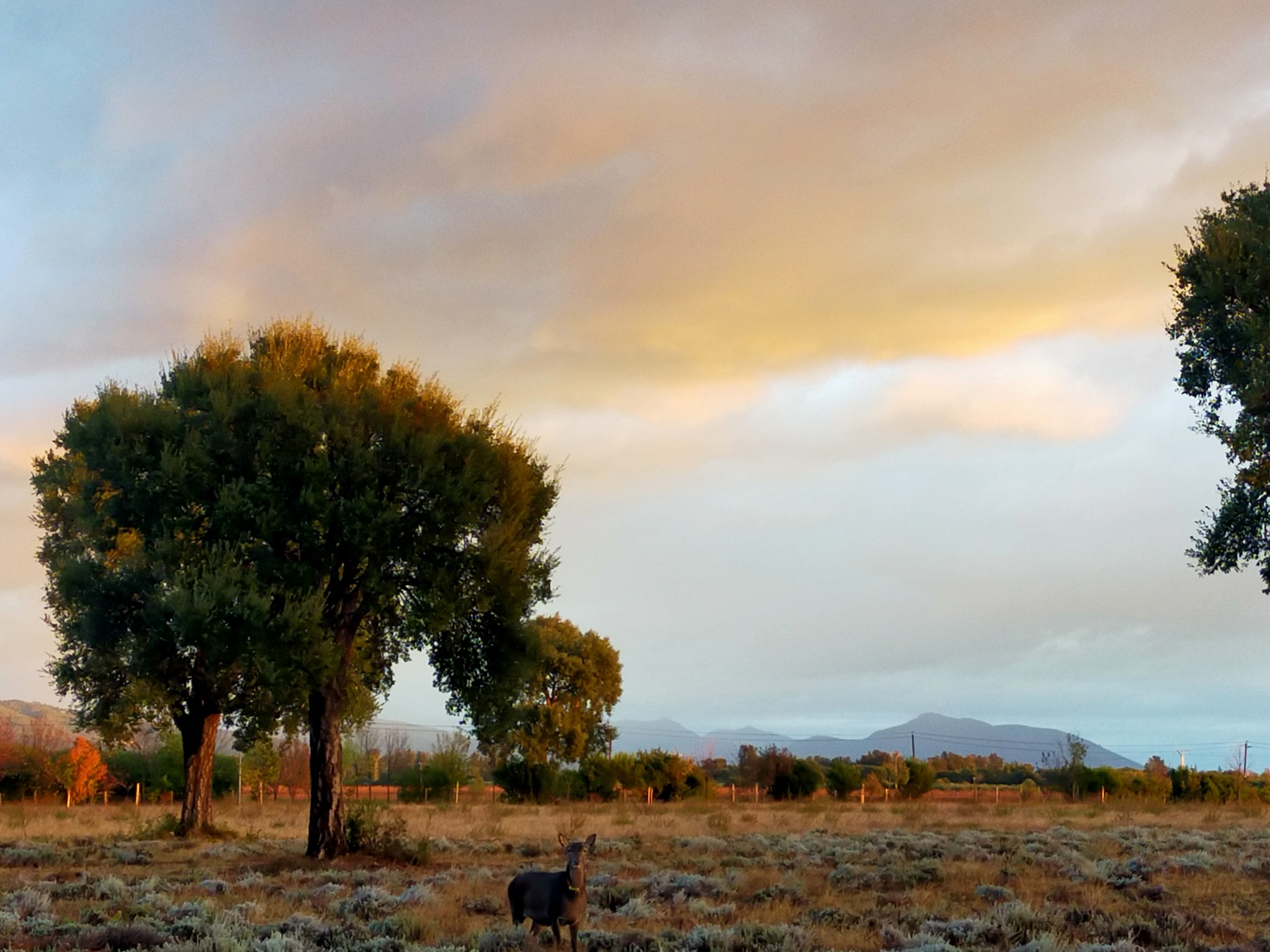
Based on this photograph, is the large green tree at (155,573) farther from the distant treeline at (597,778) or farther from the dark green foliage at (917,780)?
the dark green foliage at (917,780)

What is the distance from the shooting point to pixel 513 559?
27.3 meters

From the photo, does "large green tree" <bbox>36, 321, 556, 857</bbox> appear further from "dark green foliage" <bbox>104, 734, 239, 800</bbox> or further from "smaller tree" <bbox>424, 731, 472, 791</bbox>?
"smaller tree" <bbox>424, 731, 472, 791</bbox>

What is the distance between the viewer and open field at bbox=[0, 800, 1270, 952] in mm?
14766

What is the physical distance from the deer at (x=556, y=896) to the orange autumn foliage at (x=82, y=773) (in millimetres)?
59876

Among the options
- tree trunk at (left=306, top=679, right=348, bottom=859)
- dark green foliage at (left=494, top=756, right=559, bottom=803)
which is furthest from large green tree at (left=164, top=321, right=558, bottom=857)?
dark green foliage at (left=494, top=756, right=559, bottom=803)

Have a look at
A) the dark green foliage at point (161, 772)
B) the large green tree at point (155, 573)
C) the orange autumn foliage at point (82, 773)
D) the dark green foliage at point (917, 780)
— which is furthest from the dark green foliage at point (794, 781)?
the large green tree at point (155, 573)

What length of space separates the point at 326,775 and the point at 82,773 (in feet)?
151

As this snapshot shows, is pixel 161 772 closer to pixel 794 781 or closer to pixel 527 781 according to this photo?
pixel 527 781

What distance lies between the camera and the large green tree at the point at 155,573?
81.2 feet

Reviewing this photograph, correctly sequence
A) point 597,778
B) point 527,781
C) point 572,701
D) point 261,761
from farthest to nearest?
point 572,701, point 597,778, point 527,781, point 261,761

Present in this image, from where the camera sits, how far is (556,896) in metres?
13.8

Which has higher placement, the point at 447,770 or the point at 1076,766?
the point at 1076,766

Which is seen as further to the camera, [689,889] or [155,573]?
[155,573]

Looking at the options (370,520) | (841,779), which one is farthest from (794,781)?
(370,520)
